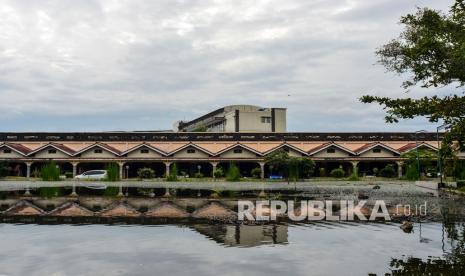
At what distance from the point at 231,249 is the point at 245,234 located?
188 cm

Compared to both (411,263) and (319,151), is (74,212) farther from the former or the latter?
(319,151)

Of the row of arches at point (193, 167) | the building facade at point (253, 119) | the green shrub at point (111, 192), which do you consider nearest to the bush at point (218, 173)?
the row of arches at point (193, 167)

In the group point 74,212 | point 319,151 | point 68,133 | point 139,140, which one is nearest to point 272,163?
point 319,151

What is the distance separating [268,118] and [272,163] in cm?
2555

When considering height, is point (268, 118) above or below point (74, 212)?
above

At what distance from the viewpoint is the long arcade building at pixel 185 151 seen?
50.3 meters

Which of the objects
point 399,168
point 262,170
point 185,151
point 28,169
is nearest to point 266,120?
point 185,151

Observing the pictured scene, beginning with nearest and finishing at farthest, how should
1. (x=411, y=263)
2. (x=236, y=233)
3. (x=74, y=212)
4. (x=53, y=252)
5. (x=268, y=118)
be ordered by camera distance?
(x=411, y=263)
(x=53, y=252)
(x=236, y=233)
(x=74, y=212)
(x=268, y=118)

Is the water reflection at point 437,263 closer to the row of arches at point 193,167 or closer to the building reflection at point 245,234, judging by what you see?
the building reflection at point 245,234

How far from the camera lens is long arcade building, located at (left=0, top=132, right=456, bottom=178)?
50344 millimetres

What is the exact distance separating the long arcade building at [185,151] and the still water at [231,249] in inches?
1402

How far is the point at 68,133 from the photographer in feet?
178

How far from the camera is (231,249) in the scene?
1131cm

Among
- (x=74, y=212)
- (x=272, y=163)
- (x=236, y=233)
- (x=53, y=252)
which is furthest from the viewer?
(x=272, y=163)
